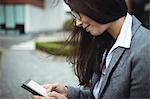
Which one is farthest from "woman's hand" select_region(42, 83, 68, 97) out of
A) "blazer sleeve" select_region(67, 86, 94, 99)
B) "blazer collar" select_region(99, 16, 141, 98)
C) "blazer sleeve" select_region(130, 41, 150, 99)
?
"blazer sleeve" select_region(130, 41, 150, 99)

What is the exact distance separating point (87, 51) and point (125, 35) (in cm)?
28

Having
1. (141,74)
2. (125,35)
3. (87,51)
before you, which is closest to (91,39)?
(87,51)

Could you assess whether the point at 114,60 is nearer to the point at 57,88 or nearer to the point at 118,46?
the point at 118,46

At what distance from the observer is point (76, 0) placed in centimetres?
125

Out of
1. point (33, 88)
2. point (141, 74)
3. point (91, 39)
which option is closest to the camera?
point (141, 74)

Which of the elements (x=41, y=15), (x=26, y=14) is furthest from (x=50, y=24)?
(x=26, y=14)

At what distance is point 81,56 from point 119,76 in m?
0.36

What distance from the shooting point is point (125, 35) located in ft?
4.17

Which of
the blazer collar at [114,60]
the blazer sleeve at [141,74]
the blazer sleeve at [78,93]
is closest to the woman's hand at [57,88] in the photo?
the blazer sleeve at [78,93]

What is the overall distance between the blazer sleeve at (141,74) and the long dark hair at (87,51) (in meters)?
0.22

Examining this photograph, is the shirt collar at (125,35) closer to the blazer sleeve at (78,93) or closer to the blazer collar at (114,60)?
the blazer collar at (114,60)

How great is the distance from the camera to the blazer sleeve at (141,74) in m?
1.17

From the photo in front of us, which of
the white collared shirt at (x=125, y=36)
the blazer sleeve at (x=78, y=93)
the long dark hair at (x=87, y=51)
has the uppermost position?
the white collared shirt at (x=125, y=36)

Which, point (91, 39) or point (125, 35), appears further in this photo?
point (91, 39)
